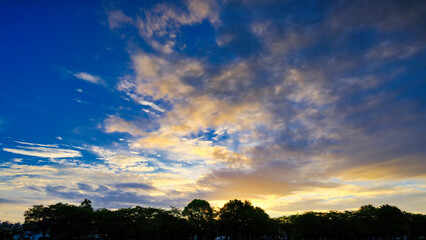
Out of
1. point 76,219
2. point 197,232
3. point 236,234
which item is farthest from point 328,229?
point 76,219

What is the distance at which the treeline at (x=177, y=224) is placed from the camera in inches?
3873

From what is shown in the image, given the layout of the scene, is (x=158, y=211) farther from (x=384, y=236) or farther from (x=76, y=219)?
(x=384, y=236)

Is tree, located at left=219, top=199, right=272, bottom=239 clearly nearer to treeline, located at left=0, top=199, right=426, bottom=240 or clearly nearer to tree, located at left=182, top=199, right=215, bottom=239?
treeline, located at left=0, top=199, right=426, bottom=240

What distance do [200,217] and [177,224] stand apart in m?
10.0

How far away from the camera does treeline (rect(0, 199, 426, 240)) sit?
9838cm

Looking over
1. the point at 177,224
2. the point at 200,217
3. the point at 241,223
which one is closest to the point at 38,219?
the point at 177,224

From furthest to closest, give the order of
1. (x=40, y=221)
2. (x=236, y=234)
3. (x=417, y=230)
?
(x=417, y=230)
(x=236, y=234)
(x=40, y=221)

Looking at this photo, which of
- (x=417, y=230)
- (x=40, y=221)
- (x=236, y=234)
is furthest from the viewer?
(x=417, y=230)

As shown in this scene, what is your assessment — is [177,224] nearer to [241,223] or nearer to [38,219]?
[241,223]

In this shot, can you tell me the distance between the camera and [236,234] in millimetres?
105125

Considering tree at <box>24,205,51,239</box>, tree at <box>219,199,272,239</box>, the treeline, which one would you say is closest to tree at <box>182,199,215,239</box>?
the treeline

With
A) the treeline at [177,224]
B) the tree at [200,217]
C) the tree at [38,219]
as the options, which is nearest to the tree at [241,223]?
the treeline at [177,224]

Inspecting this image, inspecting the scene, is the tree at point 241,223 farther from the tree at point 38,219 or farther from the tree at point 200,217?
the tree at point 38,219

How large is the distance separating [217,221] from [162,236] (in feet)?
78.5
